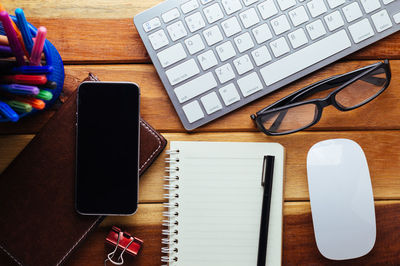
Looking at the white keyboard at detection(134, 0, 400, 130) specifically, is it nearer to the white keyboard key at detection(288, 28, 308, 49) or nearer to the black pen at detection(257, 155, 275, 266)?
the white keyboard key at detection(288, 28, 308, 49)

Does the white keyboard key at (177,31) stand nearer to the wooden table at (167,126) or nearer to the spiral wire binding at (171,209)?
the wooden table at (167,126)

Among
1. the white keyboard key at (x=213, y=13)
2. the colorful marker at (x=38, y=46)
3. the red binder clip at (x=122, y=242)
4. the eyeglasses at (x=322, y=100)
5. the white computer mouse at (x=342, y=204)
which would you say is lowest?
the white computer mouse at (x=342, y=204)

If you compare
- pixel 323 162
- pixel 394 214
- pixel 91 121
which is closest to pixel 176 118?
pixel 91 121

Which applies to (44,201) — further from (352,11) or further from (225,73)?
(352,11)

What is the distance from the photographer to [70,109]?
2.08 ft

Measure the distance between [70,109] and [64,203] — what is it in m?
0.16

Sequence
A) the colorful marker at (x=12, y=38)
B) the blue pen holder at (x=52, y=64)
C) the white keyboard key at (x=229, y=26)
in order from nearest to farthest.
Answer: the colorful marker at (x=12, y=38)
the blue pen holder at (x=52, y=64)
the white keyboard key at (x=229, y=26)

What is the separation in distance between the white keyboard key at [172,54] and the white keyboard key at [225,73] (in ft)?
0.22

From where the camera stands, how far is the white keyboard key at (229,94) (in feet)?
2.12

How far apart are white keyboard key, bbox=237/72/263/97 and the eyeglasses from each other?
39 mm

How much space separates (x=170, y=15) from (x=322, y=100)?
0.31 meters

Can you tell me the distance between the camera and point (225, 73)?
0.64 meters

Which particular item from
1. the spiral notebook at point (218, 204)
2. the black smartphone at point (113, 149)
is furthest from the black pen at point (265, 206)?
the black smartphone at point (113, 149)

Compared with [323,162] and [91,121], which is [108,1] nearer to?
[91,121]
